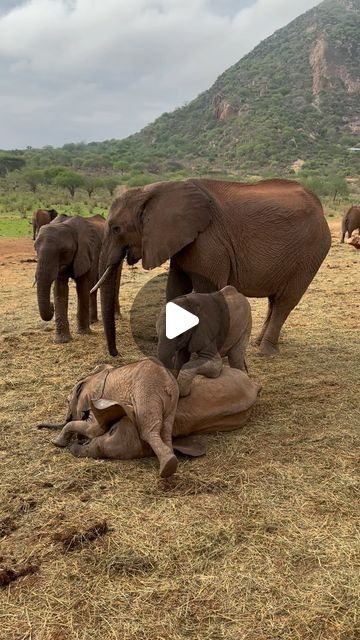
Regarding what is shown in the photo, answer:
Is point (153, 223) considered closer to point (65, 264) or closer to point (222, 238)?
point (222, 238)

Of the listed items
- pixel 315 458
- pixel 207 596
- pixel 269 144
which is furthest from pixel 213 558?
pixel 269 144

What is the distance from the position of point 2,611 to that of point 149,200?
4221 millimetres

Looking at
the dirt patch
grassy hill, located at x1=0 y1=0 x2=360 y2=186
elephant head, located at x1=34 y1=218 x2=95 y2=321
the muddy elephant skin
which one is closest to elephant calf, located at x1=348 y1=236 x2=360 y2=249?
the muddy elephant skin

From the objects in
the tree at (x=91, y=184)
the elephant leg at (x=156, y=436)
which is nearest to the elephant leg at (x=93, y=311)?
the elephant leg at (x=156, y=436)

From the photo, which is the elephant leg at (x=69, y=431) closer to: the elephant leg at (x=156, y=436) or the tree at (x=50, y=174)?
the elephant leg at (x=156, y=436)

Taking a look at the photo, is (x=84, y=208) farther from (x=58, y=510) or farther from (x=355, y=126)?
(x=355, y=126)

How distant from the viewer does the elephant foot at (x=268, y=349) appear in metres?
6.86

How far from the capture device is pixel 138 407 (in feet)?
12.8

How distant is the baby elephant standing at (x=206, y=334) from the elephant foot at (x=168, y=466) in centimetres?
113

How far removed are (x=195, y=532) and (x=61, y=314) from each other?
4697mm

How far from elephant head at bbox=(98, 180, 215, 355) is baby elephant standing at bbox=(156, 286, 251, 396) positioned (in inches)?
35.1

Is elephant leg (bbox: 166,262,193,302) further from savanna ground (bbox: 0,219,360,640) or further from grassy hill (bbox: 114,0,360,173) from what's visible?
grassy hill (bbox: 114,0,360,173)

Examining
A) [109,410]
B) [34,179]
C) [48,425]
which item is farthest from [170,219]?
[34,179]

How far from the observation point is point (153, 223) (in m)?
5.84
